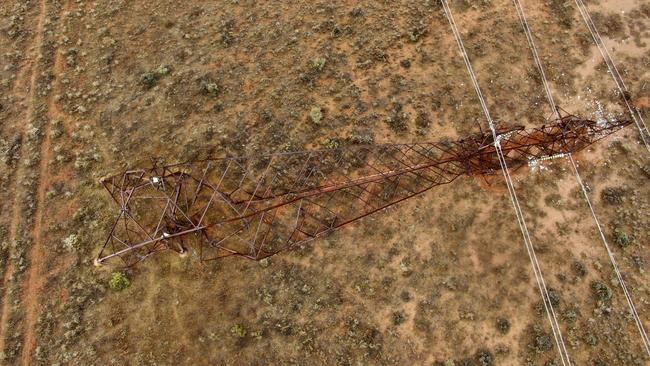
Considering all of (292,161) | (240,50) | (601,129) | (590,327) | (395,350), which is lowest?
(590,327)

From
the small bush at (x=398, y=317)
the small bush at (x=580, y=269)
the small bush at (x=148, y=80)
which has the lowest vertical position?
the small bush at (x=580, y=269)

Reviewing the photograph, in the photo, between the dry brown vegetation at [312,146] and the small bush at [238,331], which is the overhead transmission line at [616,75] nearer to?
the dry brown vegetation at [312,146]

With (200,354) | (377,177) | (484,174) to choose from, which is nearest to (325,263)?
(377,177)

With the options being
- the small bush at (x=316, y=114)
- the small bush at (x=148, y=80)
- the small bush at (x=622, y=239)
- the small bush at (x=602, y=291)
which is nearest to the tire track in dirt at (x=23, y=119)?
the small bush at (x=148, y=80)

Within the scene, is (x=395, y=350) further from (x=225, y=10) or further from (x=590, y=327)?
(x=225, y=10)

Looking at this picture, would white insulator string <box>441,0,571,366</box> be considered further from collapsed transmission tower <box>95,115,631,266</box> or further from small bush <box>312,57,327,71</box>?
small bush <box>312,57,327,71</box>
